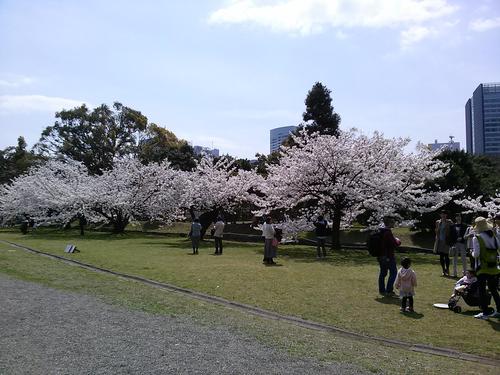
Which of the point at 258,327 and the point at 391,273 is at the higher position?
the point at 391,273

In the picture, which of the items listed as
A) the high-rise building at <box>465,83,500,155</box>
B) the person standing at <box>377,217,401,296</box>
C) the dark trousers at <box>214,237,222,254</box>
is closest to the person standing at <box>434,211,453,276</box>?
the person standing at <box>377,217,401,296</box>

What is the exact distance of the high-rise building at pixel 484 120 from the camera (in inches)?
2217

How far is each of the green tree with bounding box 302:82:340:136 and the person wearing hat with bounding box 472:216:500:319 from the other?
33.7 meters

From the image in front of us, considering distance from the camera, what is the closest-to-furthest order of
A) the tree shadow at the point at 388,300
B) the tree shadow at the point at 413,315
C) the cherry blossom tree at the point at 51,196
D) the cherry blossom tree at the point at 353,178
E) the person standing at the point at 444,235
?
the tree shadow at the point at 413,315
the tree shadow at the point at 388,300
the person standing at the point at 444,235
the cherry blossom tree at the point at 353,178
the cherry blossom tree at the point at 51,196

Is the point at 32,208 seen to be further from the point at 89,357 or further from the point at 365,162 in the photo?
the point at 89,357

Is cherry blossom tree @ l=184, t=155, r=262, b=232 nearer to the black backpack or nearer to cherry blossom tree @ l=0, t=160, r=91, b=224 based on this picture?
cherry blossom tree @ l=0, t=160, r=91, b=224

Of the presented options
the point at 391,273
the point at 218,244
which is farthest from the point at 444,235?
the point at 218,244

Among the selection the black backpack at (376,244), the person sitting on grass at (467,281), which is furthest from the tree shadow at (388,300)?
the person sitting on grass at (467,281)

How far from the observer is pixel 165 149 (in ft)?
170

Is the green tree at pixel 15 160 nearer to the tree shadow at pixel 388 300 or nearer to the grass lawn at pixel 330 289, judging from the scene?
the grass lawn at pixel 330 289

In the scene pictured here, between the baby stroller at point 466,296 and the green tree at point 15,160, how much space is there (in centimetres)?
5288

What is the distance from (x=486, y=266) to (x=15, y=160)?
66.4m

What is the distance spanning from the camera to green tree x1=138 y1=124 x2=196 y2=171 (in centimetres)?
4956

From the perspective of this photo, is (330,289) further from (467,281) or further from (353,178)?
(353,178)
